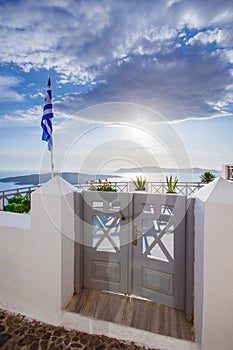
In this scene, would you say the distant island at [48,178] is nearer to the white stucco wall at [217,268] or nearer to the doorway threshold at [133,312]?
the doorway threshold at [133,312]

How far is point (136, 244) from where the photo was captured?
213 cm

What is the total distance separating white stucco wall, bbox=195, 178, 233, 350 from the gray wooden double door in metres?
0.39

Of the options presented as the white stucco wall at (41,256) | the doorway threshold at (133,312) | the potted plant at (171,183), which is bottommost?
the doorway threshold at (133,312)

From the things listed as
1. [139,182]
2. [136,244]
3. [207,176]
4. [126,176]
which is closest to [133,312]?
[136,244]

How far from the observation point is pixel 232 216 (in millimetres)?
1486

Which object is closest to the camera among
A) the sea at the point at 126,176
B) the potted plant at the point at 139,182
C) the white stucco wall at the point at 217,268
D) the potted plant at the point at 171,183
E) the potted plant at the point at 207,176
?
the white stucco wall at the point at 217,268

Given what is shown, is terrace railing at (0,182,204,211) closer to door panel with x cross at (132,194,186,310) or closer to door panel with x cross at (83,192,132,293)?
door panel with x cross at (83,192,132,293)

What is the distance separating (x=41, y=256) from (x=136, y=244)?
100 cm

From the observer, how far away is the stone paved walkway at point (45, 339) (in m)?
1.76

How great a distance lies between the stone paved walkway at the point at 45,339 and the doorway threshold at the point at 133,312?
160mm

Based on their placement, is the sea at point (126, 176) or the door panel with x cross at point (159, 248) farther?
the sea at point (126, 176)

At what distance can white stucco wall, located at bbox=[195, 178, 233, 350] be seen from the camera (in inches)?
59.3

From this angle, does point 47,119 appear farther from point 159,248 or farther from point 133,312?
point 133,312

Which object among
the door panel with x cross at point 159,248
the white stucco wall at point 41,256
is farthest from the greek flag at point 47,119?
the door panel with x cross at point 159,248
